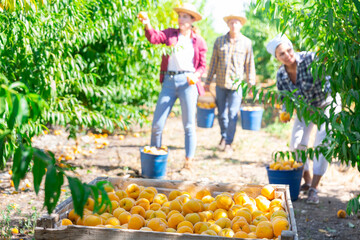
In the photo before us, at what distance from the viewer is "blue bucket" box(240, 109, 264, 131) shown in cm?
725

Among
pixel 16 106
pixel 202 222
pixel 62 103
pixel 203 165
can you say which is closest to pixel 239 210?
pixel 202 222

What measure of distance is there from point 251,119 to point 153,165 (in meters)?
3.40

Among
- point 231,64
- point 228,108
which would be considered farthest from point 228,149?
point 231,64

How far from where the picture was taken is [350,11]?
7.04 ft

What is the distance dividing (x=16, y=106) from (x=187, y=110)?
3562 millimetres

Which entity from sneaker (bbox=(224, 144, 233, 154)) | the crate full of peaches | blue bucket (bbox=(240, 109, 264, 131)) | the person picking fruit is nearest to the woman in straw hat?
the person picking fruit

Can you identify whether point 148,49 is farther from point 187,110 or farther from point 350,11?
point 350,11

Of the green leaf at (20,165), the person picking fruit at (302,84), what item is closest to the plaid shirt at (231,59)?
the person picking fruit at (302,84)

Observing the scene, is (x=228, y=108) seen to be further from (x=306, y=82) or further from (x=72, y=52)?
(x=72, y=52)

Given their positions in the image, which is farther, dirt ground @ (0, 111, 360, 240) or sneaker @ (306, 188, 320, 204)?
sneaker @ (306, 188, 320, 204)

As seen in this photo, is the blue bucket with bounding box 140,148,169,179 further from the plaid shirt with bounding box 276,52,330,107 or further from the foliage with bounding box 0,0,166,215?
the plaid shirt with bounding box 276,52,330,107

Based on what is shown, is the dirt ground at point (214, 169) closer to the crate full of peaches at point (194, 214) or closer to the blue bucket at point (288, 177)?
the blue bucket at point (288, 177)

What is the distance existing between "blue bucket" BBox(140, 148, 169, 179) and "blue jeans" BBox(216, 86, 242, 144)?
6.23ft

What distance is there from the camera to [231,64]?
5.83 meters
